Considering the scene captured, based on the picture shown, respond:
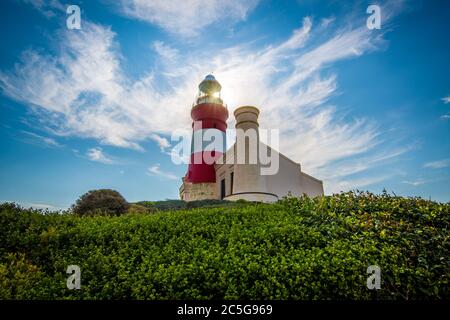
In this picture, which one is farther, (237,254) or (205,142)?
(205,142)

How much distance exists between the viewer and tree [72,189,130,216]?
11391mm

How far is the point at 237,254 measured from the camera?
4832mm

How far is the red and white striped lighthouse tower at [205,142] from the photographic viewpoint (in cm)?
2264

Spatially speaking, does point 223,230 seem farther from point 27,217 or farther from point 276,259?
point 27,217

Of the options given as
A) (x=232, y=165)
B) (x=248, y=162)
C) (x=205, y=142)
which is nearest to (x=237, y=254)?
(x=248, y=162)

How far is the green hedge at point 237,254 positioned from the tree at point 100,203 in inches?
166

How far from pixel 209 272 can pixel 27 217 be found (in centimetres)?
574

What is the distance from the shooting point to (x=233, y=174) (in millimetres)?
17766

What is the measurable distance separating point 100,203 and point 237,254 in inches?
354

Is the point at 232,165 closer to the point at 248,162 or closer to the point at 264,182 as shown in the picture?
the point at 248,162
